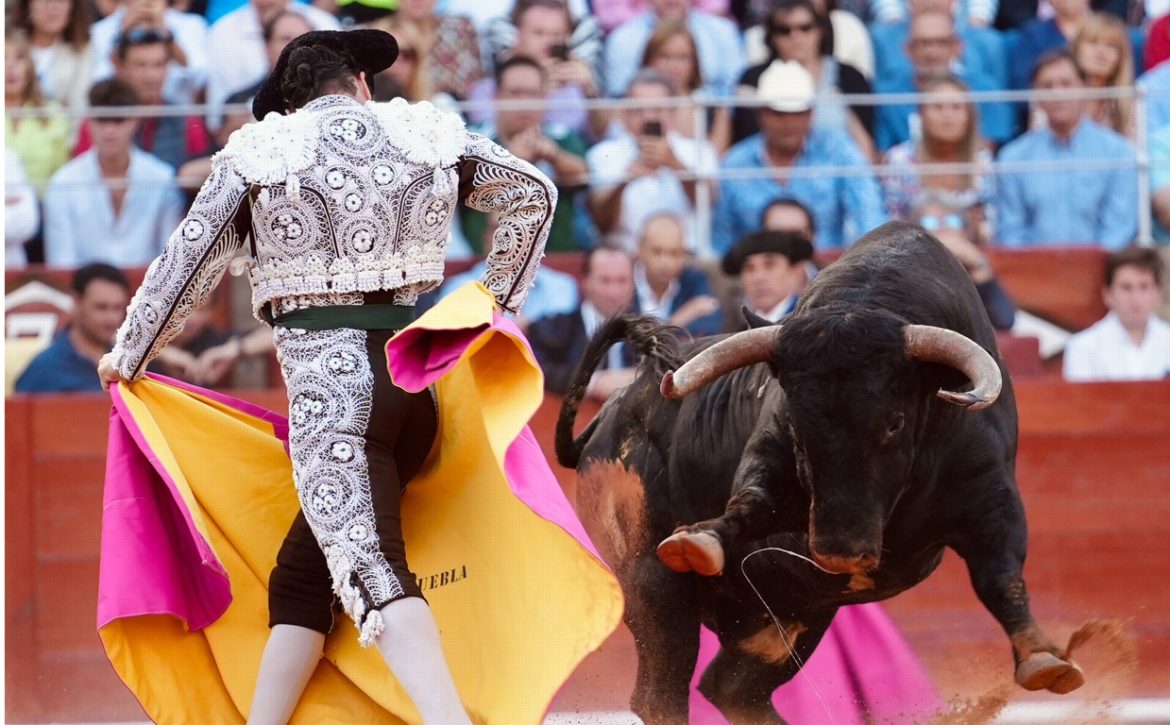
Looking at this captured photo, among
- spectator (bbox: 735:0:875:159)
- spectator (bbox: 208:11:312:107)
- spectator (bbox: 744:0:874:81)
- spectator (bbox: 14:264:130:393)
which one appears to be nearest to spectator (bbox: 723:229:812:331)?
spectator (bbox: 735:0:875:159)

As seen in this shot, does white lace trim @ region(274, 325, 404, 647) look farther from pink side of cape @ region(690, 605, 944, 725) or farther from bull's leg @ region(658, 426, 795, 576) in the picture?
pink side of cape @ region(690, 605, 944, 725)

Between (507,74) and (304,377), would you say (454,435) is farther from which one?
(507,74)

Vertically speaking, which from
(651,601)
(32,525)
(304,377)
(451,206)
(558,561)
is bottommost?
(32,525)

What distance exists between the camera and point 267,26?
Answer: 7.13 m

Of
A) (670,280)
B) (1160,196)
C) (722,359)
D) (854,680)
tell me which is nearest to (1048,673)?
(722,359)

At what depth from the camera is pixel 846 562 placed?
3277mm

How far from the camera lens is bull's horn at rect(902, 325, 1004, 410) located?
10.6 ft

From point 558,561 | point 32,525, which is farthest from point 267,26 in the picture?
point 558,561

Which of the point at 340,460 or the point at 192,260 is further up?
the point at 192,260

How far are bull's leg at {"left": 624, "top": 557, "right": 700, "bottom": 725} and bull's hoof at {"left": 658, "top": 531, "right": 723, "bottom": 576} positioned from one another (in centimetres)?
68

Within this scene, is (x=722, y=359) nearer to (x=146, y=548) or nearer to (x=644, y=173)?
(x=146, y=548)

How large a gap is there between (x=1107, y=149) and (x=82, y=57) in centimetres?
410

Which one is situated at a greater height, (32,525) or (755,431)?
(755,431)

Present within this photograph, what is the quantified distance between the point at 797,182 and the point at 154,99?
256cm
